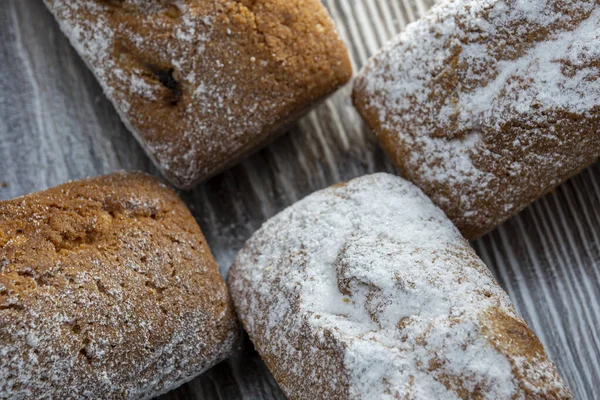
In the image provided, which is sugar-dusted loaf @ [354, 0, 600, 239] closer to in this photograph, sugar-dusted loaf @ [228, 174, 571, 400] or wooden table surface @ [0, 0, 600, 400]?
sugar-dusted loaf @ [228, 174, 571, 400]

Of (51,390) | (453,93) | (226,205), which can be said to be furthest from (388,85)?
(51,390)

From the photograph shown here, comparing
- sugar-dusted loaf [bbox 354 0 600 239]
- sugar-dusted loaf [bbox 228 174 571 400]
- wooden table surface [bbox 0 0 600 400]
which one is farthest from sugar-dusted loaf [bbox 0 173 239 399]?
sugar-dusted loaf [bbox 354 0 600 239]

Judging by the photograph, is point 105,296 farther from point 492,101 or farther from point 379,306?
point 492,101

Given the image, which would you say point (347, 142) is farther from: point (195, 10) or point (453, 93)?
point (195, 10)

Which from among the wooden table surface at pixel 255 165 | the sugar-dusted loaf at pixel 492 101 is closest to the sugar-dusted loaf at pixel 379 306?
the sugar-dusted loaf at pixel 492 101

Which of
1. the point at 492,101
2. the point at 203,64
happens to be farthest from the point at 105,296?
the point at 492,101

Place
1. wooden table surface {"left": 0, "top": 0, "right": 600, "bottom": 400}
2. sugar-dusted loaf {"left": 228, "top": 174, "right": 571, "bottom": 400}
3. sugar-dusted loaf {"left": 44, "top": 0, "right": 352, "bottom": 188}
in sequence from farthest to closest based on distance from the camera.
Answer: wooden table surface {"left": 0, "top": 0, "right": 600, "bottom": 400} < sugar-dusted loaf {"left": 44, "top": 0, "right": 352, "bottom": 188} < sugar-dusted loaf {"left": 228, "top": 174, "right": 571, "bottom": 400}

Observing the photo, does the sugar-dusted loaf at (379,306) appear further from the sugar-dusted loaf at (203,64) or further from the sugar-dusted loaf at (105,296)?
the sugar-dusted loaf at (203,64)
